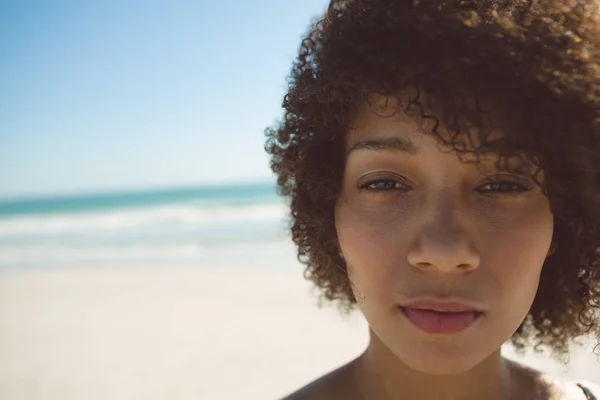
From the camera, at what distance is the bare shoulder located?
2.03 metres

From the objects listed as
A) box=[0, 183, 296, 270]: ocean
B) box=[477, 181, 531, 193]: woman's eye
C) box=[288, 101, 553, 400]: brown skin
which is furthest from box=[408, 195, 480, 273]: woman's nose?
box=[0, 183, 296, 270]: ocean

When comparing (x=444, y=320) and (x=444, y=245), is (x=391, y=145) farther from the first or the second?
(x=444, y=320)

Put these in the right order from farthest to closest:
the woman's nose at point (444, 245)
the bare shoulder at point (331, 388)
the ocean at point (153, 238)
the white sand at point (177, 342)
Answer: the ocean at point (153, 238) → the white sand at point (177, 342) → the bare shoulder at point (331, 388) → the woman's nose at point (444, 245)

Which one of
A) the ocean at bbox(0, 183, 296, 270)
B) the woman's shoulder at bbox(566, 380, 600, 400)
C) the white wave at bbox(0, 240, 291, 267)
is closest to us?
the woman's shoulder at bbox(566, 380, 600, 400)

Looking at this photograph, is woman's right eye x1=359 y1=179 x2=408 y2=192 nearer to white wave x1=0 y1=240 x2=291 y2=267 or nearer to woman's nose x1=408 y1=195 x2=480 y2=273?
woman's nose x1=408 y1=195 x2=480 y2=273

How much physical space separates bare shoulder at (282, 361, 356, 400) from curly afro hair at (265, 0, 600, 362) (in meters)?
0.72

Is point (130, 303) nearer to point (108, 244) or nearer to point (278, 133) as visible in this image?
point (278, 133)

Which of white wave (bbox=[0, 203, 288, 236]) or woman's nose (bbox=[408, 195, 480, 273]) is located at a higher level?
white wave (bbox=[0, 203, 288, 236])

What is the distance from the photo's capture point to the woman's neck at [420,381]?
1.86 metres

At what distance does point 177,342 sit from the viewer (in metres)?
5.43

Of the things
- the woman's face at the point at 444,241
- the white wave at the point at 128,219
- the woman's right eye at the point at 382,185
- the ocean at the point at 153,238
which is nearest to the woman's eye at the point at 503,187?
the woman's face at the point at 444,241

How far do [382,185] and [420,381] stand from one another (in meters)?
0.72

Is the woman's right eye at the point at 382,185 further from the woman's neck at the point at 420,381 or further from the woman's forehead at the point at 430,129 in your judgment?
the woman's neck at the point at 420,381

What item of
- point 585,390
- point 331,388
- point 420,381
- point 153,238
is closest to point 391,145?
point 420,381
